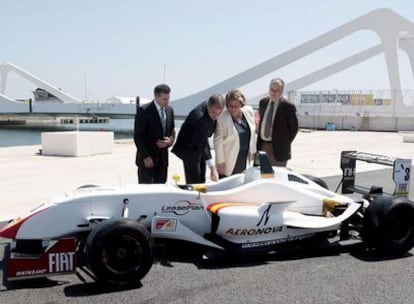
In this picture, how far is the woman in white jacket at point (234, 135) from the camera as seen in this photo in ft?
19.2

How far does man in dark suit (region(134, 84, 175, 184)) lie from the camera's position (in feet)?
20.2

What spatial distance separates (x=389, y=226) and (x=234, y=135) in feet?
6.38

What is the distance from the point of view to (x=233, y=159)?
6.03 meters

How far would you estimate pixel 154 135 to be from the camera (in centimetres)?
626

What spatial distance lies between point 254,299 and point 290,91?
53.8 metres

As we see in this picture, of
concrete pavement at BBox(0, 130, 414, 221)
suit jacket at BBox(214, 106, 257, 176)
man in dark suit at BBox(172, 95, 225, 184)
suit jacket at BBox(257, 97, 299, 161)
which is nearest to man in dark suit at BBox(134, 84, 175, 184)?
man in dark suit at BBox(172, 95, 225, 184)

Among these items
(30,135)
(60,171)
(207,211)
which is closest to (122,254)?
(207,211)

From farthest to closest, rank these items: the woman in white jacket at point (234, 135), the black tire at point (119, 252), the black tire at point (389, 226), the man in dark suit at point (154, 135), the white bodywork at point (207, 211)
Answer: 1. the man in dark suit at point (154, 135)
2. the woman in white jacket at point (234, 135)
3. the black tire at point (389, 226)
4. the white bodywork at point (207, 211)
5. the black tire at point (119, 252)

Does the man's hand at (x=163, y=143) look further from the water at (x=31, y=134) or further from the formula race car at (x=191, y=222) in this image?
the water at (x=31, y=134)

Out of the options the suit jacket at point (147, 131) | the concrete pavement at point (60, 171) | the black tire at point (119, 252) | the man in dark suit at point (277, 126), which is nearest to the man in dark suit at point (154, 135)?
the suit jacket at point (147, 131)

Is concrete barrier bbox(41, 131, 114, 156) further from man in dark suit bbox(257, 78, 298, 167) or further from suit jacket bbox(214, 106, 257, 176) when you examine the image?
suit jacket bbox(214, 106, 257, 176)

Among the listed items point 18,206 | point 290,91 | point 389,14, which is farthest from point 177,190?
point 389,14

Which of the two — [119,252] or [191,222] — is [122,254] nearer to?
[119,252]

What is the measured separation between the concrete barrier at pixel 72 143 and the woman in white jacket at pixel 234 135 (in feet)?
31.5
